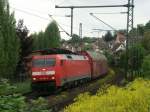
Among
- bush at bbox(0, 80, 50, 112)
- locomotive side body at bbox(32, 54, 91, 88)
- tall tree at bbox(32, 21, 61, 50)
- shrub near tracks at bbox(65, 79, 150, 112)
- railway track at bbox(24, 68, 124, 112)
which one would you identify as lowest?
railway track at bbox(24, 68, 124, 112)

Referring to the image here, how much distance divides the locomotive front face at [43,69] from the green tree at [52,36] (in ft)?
117

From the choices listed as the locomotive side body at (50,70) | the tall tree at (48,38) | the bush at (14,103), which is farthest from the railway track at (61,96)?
the tall tree at (48,38)

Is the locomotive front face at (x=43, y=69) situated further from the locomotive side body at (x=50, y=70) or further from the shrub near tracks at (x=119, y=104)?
the shrub near tracks at (x=119, y=104)

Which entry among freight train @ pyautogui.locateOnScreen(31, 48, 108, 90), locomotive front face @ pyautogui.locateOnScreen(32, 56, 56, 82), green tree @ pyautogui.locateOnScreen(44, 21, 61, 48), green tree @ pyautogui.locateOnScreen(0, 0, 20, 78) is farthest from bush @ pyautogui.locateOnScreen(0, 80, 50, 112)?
green tree @ pyautogui.locateOnScreen(44, 21, 61, 48)

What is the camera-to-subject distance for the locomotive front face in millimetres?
37688

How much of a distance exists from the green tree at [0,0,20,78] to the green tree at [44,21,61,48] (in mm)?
24666

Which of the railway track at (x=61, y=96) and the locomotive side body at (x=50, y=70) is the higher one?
the locomotive side body at (x=50, y=70)

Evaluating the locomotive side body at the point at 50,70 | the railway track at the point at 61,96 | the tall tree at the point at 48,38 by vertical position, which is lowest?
the railway track at the point at 61,96

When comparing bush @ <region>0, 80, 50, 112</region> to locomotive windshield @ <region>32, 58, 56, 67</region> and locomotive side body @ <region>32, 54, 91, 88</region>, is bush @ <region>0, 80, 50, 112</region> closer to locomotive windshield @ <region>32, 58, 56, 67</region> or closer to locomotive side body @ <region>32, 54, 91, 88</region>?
locomotive side body @ <region>32, 54, 91, 88</region>

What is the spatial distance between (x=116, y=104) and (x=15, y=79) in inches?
1698

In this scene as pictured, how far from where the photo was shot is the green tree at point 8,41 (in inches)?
1870

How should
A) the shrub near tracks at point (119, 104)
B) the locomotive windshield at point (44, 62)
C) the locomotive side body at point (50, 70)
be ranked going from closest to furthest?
1. the shrub near tracks at point (119, 104)
2. the locomotive side body at point (50, 70)
3. the locomotive windshield at point (44, 62)

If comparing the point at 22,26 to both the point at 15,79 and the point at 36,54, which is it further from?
the point at 36,54

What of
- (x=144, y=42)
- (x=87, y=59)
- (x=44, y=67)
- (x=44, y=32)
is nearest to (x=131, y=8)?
(x=87, y=59)
